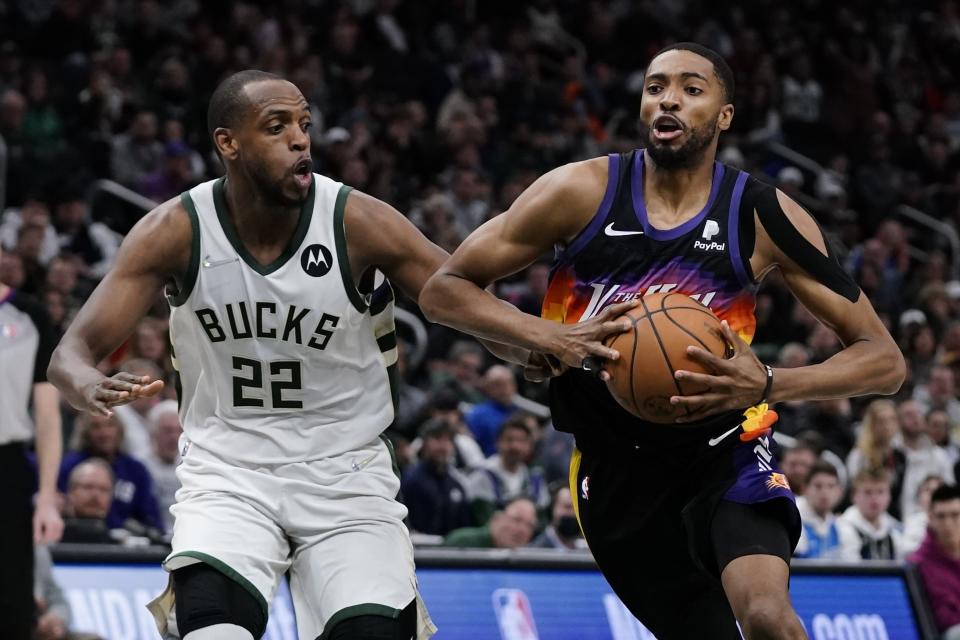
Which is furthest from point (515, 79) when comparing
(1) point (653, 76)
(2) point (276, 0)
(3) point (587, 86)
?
(1) point (653, 76)

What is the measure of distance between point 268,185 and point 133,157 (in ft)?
30.3

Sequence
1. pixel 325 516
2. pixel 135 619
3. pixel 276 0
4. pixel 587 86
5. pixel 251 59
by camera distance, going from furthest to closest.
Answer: pixel 587 86 → pixel 276 0 → pixel 251 59 → pixel 135 619 → pixel 325 516

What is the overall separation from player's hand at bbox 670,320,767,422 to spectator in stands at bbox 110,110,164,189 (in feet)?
32.7

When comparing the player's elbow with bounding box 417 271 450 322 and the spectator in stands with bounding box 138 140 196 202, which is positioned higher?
the player's elbow with bounding box 417 271 450 322

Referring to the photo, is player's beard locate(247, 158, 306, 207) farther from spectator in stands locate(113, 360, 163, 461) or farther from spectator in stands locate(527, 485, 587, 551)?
spectator in stands locate(527, 485, 587, 551)

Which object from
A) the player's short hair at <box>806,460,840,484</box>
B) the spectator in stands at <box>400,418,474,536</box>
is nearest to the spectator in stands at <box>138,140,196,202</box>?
the spectator in stands at <box>400,418,474,536</box>

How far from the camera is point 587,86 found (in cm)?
1908

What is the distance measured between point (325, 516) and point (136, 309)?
0.89 metres

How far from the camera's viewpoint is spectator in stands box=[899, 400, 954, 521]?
40.8ft

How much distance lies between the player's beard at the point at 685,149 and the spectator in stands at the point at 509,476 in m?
5.72

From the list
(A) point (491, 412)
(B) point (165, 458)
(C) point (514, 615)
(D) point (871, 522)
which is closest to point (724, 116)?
(C) point (514, 615)

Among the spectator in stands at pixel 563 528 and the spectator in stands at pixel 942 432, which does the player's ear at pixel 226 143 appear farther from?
the spectator in stands at pixel 942 432

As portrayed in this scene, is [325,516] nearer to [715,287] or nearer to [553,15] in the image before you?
[715,287]

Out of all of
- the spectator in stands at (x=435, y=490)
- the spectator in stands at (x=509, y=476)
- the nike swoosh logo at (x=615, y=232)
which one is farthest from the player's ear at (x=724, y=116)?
the spectator in stands at (x=509, y=476)
